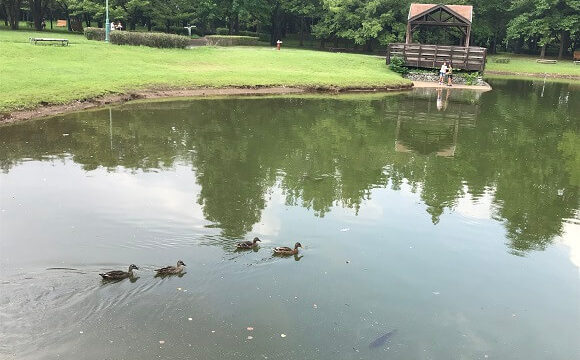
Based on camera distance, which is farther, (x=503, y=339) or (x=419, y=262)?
(x=419, y=262)

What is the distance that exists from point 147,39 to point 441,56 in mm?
23385

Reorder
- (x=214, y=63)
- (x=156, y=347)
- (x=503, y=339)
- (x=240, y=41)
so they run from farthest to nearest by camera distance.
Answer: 1. (x=240, y=41)
2. (x=214, y=63)
3. (x=503, y=339)
4. (x=156, y=347)

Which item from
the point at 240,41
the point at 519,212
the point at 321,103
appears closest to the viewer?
the point at 519,212

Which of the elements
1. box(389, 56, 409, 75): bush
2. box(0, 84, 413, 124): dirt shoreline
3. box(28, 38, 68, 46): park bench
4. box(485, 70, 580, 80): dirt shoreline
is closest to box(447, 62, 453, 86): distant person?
box(389, 56, 409, 75): bush

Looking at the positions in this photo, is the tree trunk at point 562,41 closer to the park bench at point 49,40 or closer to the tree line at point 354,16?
the tree line at point 354,16

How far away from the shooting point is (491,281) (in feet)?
30.8

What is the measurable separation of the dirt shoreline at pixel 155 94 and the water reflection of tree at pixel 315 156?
1.21 meters

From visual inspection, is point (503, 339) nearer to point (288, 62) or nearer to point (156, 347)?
point (156, 347)

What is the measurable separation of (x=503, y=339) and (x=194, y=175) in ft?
30.5

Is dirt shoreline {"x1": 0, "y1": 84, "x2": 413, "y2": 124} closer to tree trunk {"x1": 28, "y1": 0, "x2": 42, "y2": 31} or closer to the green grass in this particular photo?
the green grass

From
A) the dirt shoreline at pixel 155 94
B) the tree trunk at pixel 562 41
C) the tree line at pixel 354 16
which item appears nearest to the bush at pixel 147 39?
the dirt shoreline at pixel 155 94

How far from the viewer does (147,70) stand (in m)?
32.2

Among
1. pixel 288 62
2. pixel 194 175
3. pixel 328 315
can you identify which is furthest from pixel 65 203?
pixel 288 62

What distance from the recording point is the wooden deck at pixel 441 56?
41.6 meters
